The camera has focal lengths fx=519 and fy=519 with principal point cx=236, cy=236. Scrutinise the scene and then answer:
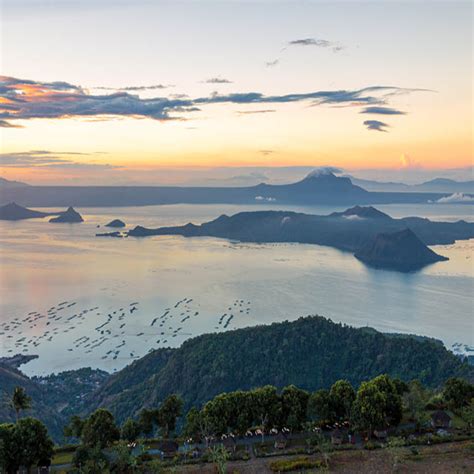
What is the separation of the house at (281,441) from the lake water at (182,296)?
114 ft

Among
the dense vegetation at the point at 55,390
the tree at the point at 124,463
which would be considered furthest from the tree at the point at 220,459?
the dense vegetation at the point at 55,390

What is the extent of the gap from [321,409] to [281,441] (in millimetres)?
2695

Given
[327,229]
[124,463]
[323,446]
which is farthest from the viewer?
[327,229]

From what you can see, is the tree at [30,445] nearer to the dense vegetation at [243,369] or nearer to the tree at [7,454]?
the tree at [7,454]

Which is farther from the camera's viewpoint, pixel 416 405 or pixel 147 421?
pixel 147 421

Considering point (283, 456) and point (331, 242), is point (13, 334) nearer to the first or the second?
point (283, 456)

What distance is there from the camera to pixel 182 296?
8494cm

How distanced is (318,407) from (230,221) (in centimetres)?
15157

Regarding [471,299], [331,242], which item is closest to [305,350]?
[471,299]

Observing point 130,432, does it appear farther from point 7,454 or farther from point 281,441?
point 281,441

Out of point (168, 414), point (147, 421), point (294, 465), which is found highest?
point (294, 465)

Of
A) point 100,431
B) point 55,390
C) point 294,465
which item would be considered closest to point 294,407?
point 294,465

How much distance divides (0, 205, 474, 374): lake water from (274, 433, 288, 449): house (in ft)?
114

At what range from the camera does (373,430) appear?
→ 22781 mm
